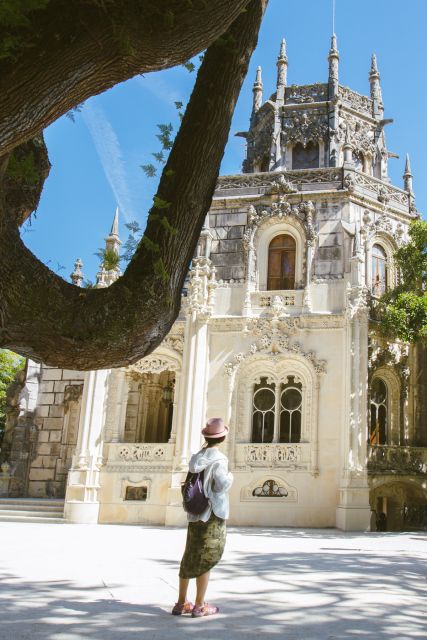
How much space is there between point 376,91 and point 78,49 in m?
27.9

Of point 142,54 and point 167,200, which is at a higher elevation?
point 142,54

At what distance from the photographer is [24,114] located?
331 centimetres

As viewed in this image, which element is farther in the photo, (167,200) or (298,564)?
(298,564)

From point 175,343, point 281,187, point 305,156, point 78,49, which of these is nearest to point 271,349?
point 175,343

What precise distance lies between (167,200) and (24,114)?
1.24 meters

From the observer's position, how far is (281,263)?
21906 mm

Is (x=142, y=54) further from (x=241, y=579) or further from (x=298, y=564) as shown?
(x=298, y=564)

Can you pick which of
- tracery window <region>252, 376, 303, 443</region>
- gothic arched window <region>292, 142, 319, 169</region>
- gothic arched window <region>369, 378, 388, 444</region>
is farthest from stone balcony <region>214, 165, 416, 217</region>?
tracery window <region>252, 376, 303, 443</region>

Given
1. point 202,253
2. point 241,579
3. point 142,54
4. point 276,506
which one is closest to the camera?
point 142,54

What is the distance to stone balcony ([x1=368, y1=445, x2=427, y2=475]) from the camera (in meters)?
18.9

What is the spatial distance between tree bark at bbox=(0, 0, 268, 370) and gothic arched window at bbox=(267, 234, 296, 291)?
17072 mm

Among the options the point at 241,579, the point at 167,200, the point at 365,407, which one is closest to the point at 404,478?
the point at 365,407

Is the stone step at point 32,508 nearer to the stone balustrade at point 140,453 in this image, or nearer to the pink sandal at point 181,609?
the stone balustrade at point 140,453

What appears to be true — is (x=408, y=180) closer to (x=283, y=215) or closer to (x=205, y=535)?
(x=283, y=215)
